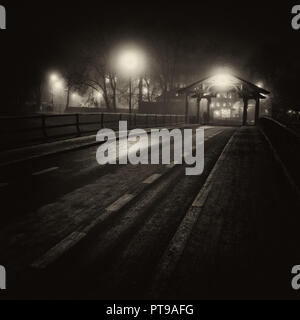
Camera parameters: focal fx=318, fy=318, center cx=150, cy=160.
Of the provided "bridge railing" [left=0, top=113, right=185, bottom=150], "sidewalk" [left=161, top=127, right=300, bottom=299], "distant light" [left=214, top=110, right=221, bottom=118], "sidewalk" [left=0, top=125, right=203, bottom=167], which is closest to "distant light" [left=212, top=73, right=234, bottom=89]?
"bridge railing" [left=0, top=113, right=185, bottom=150]

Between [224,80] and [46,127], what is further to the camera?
[224,80]

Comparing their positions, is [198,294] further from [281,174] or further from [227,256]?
[281,174]

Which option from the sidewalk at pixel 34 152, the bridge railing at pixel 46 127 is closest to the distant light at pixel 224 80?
the bridge railing at pixel 46 127

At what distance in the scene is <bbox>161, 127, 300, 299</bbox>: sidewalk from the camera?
3500 millimetres

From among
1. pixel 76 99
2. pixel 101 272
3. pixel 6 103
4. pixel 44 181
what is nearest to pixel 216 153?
pixel 44 181

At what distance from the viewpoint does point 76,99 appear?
10081cm

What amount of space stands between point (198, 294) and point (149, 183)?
15.3ft

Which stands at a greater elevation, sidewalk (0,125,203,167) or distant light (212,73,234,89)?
distant light (212,73,234,89)

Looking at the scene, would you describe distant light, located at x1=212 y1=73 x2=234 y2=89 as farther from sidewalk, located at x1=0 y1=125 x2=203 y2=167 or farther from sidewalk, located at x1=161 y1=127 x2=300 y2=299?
sidewalk, located at x1=161 y1=127 x2=300 y2=299

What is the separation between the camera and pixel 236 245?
14.5 feet

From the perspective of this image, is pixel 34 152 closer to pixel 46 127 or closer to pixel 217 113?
pixel 46 127

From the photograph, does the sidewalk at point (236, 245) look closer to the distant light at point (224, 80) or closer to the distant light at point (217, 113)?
the distant light at point (224, 80)

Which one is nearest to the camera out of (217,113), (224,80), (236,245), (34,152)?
(236,245)

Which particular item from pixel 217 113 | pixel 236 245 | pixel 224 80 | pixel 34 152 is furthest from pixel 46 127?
pixel 217 113
